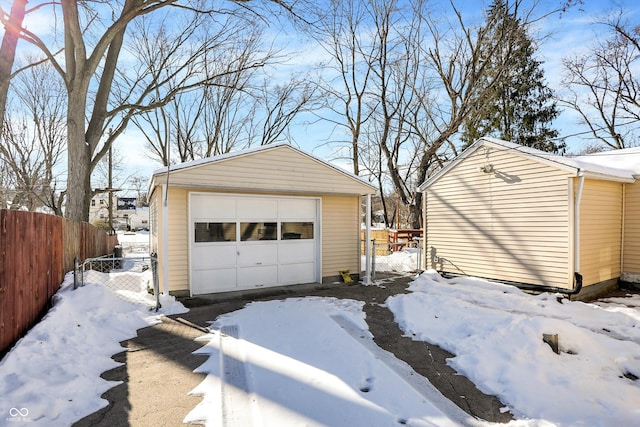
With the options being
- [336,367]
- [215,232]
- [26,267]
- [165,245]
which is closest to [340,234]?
[215,232]

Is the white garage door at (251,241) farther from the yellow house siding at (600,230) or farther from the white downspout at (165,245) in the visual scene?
the yellow house siding at (600,230)

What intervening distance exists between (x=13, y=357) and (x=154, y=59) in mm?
16670

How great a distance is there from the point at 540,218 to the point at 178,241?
25.9ft

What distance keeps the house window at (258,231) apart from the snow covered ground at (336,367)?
7.20ft

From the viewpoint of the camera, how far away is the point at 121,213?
4159cm

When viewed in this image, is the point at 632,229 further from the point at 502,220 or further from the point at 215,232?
the point at 215,232

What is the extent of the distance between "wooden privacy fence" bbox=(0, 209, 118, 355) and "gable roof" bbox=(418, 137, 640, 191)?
29.3ft

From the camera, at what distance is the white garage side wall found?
7.16 meters

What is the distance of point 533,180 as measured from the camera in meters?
7.52

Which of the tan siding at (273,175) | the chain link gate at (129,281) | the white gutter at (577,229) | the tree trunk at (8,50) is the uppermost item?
the tree trunk at (8,50)

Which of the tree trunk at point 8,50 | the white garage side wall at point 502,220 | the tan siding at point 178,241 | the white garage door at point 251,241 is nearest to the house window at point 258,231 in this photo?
the white garage door at point 251,241

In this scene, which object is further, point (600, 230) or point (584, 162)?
point (600, 230)

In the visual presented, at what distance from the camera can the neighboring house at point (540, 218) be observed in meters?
7.03

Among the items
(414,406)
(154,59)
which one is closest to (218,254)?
(414,406)
